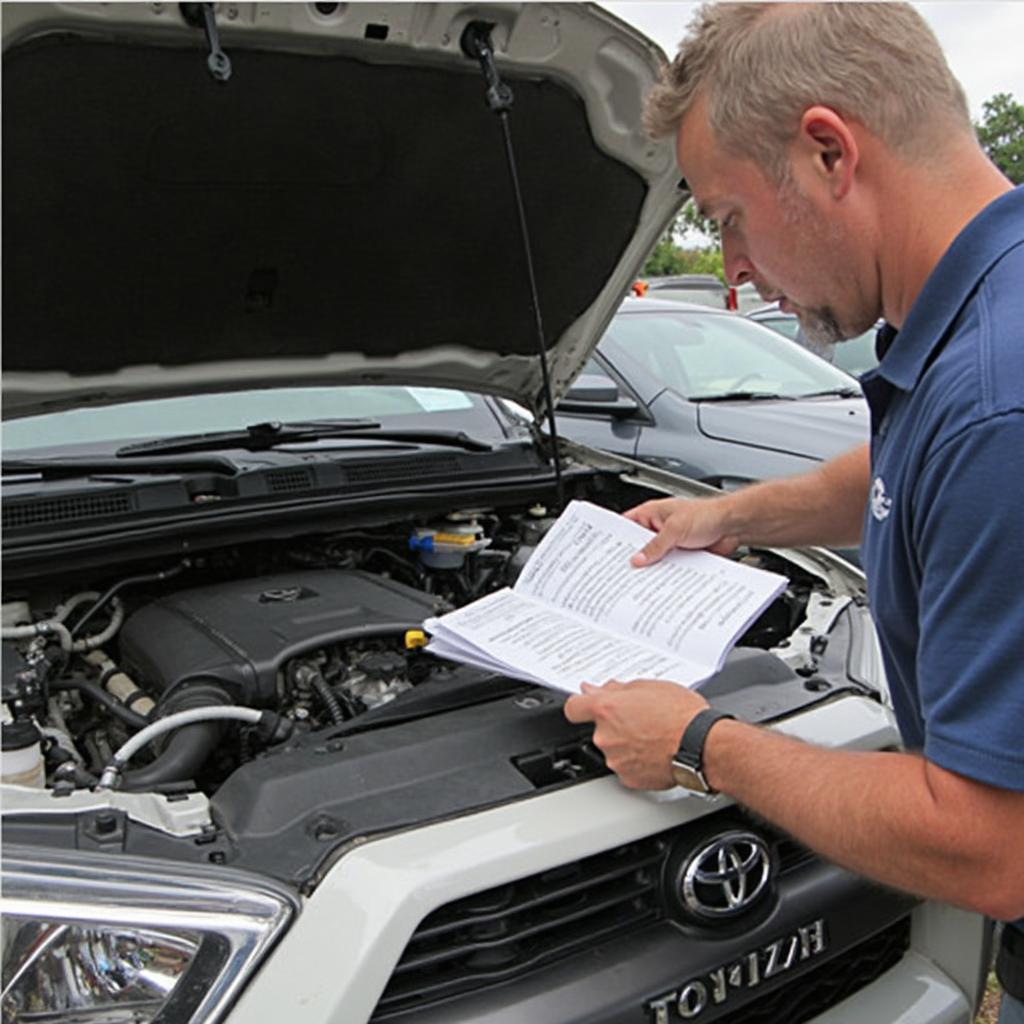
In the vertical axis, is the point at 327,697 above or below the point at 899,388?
below

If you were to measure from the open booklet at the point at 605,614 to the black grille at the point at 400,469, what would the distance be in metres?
0.69

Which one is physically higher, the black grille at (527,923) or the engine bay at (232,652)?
the engine bay at (232,652)

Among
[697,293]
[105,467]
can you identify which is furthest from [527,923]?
[697,293]

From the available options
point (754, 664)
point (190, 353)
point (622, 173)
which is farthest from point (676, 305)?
point (754, 664)

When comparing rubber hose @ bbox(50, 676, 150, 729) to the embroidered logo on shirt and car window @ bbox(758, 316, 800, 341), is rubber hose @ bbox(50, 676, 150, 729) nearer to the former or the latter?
the embroidered logo on shirt

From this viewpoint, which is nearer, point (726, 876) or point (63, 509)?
point (726, 876)

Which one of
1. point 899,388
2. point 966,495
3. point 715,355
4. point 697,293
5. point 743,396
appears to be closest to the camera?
point 966,495

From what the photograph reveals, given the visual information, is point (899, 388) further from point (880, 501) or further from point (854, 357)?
point (854, 357)

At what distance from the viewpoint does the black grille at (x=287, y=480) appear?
2.37 meters

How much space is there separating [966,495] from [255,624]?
1305 millimetres

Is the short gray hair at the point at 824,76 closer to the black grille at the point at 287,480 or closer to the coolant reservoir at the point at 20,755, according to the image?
the coolant reservoir at the point at 20,755

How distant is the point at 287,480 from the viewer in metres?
2.41

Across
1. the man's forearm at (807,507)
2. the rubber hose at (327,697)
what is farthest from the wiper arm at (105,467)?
the man's forearm at (807,507)

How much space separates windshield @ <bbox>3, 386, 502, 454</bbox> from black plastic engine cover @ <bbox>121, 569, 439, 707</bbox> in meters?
0.51
